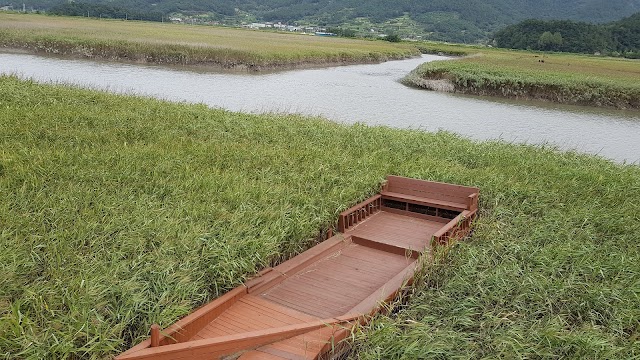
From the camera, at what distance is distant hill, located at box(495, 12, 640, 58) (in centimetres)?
8144

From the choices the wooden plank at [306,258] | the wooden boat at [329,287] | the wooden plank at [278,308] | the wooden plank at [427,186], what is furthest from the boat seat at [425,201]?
the wooden plank at [278,308]

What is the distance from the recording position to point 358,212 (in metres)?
7.99

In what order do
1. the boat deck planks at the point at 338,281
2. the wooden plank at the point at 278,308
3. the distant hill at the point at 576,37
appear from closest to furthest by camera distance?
the wooden plank at the point at 278,308 → the boat deck planks at the point at 338,281 → the distant hill at the point at 576,37

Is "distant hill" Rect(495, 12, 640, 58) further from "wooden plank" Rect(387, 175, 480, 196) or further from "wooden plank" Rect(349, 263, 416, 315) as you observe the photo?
"wooden plank" Rect(349, 263, 416, 315)

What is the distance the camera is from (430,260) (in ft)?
20.2

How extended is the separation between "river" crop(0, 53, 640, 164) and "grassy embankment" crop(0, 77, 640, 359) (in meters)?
8.02

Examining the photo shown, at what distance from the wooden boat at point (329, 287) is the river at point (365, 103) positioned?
30.7 feet

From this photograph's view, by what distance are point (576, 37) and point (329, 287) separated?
91.7 meters

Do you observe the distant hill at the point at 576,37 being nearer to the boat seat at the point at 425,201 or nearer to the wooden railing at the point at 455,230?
the boat seat at the point at 425,201

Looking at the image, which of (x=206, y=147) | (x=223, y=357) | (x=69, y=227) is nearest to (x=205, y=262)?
(x=223, y=357)

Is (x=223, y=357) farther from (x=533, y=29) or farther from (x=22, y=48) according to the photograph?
(x=533, y=29)

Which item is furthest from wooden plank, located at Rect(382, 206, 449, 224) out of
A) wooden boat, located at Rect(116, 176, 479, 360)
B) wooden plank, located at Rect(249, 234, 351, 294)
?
wooden plank, located at Rect(249, 234, 351, 294)

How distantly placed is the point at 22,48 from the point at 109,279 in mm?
39372

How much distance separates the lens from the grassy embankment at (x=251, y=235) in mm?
4512
